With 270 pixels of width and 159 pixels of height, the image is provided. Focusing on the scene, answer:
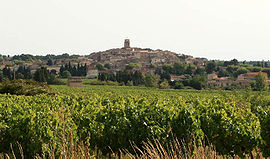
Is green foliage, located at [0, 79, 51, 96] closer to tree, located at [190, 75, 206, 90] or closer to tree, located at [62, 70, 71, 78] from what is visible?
tree, located at [190, 75, 206, 90]

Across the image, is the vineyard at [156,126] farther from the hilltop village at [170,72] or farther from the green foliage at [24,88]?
the hilltop village at [170,72]

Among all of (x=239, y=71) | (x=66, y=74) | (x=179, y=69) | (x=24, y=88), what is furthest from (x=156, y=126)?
(x=179, y=69)

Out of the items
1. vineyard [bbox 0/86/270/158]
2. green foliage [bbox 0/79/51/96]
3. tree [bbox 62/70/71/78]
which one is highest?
vineyard [bbox 0/86/270/158]

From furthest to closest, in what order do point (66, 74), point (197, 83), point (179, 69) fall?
point (179, 69) < point (66, 74) < point (197, 83)

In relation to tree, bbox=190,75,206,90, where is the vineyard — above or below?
above

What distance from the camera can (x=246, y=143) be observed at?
27.2 ft

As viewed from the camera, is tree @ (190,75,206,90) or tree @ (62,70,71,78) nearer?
tree @ (190,75,206,90)

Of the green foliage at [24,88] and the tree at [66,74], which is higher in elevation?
the green foliage at [24,88]

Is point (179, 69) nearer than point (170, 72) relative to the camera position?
Yes

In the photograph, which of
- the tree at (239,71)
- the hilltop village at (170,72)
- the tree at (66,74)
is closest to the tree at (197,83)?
the hilltop village at (170,72)

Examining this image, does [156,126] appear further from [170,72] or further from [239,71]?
[170,72]

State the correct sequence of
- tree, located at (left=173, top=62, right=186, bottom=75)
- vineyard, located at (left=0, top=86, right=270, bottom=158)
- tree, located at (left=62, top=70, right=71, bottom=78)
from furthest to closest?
tree, located at (left=173, top=62, right=186, bottom=75), tree, located at (left=62, top=70, right=71, bottom=78), vineyard, located at (left=0, top=86, right=270, bottom=158)

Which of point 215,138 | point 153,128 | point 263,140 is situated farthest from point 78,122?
point 263,140

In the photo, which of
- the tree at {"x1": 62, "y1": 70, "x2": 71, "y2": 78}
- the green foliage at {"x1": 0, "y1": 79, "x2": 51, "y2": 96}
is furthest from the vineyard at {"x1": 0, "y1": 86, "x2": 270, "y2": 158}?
the tree at {"x1": 62, "y1": 70, "x2": 71, "y2": 78}
